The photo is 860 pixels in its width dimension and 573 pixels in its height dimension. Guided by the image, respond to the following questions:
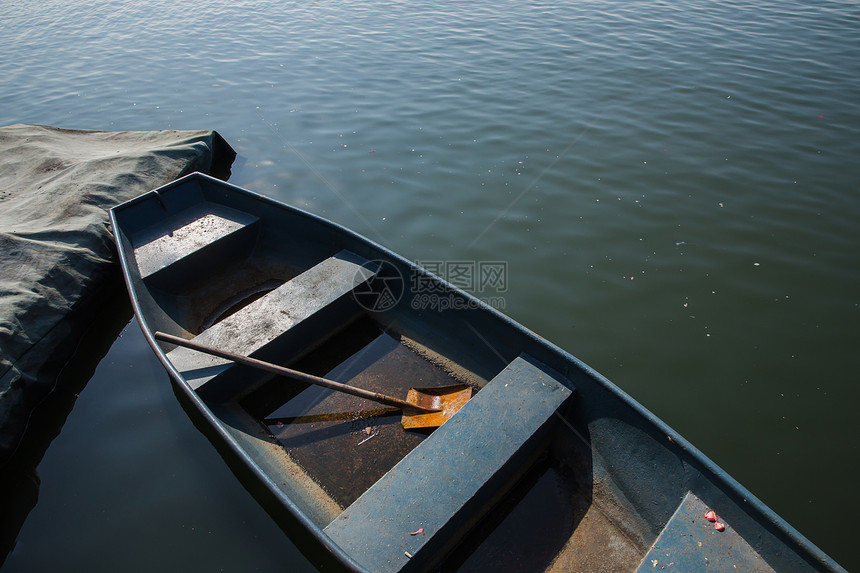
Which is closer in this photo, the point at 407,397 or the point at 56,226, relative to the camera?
the point at 407,397

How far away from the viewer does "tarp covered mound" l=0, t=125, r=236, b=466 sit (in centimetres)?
472

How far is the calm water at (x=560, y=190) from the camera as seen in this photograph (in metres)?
4.06

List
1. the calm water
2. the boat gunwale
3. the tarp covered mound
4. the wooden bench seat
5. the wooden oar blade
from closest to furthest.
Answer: the boat gunwale → the calm water → the wooden oar blade → the wooden bench seat → the tarp covered mound

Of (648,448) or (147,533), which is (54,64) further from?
(648,448)

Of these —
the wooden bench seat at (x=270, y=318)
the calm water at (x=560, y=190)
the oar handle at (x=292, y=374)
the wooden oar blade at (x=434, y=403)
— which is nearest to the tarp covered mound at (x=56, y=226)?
the calm water at (x=560, y=190)

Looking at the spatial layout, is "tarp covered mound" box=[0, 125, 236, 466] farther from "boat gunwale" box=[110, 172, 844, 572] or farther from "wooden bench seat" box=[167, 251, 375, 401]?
"wooden bench seat" box=[167, 251, 375, 401]

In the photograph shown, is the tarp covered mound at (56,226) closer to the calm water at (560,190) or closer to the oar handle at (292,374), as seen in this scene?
the calm water at (560,190)

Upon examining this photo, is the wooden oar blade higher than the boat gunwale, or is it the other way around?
the boat gunwale

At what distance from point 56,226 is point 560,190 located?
6.83 metres

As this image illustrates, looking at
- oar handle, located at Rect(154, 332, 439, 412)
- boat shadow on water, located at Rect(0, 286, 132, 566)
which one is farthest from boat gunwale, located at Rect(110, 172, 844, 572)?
boat shadow on water, located at Rect(0, 286, 132, 566)

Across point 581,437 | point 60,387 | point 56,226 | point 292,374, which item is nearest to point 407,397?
point 292,374

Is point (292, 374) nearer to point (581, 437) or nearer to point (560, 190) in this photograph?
point (581, 437)

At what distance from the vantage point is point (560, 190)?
723cm

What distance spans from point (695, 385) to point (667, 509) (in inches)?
70.3
